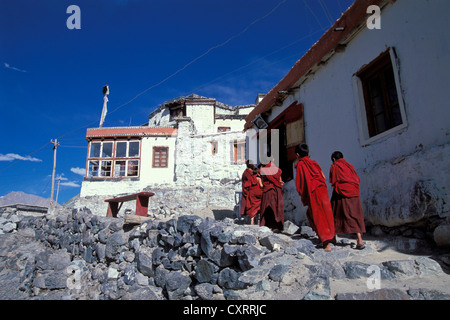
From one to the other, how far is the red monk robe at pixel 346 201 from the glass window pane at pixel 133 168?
16.8 meters

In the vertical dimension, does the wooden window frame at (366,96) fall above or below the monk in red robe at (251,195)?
above

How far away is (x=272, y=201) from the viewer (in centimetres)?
515

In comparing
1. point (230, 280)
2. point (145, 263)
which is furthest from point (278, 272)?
point (145, 263)

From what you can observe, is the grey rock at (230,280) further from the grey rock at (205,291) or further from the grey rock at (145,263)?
the grey rock at (145,263)

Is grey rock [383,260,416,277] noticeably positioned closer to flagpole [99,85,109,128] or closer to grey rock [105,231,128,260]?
grey rock [105,231,128,260]

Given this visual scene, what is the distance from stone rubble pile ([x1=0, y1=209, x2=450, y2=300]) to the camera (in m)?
2.56

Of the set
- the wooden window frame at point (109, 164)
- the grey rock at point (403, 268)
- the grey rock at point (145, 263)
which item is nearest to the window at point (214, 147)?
the wooden window frame at point (109, 164)

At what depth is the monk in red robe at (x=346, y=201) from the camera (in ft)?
11.7

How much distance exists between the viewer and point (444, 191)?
293 cm

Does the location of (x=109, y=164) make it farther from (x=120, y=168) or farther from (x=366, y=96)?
(x=366, y=96)
